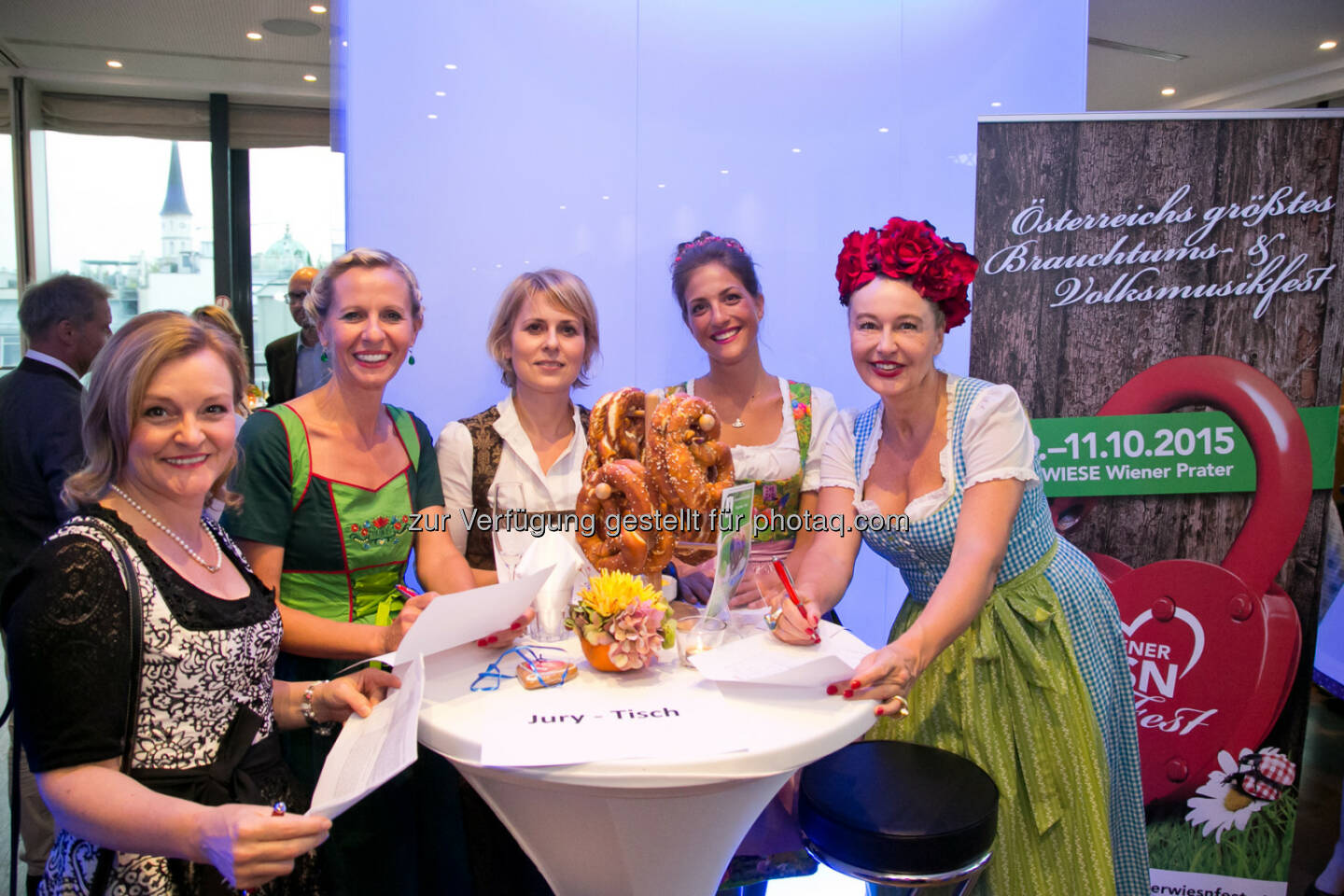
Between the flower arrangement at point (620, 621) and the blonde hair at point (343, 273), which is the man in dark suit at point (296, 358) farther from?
the flower arrangement at point (620, 621)

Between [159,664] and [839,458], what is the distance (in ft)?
4.82

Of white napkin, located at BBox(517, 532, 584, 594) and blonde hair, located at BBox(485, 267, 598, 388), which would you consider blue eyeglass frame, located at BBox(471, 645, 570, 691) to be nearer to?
white napkin, located at BBox(517, 532, 584, 594)

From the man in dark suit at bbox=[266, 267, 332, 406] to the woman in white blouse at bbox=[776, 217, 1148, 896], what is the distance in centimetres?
349

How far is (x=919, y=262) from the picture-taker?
187 cm

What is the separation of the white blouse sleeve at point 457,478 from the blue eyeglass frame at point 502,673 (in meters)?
0.61

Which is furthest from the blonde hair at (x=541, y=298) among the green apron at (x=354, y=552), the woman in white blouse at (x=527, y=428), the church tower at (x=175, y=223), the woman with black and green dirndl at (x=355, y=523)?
the church tower at (x=175, y=223)

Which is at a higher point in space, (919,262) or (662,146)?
(662,146)

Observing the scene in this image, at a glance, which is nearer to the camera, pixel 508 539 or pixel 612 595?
pixel 612 595

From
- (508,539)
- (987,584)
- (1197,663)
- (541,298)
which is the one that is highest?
(541,298)

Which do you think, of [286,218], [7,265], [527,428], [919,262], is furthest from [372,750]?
[7,265]

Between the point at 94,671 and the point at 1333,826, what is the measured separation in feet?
13.2

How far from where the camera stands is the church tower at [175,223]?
7938mm

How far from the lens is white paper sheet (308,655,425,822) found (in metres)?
1.04

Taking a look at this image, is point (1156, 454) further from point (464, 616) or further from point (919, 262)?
point (464, 616)
